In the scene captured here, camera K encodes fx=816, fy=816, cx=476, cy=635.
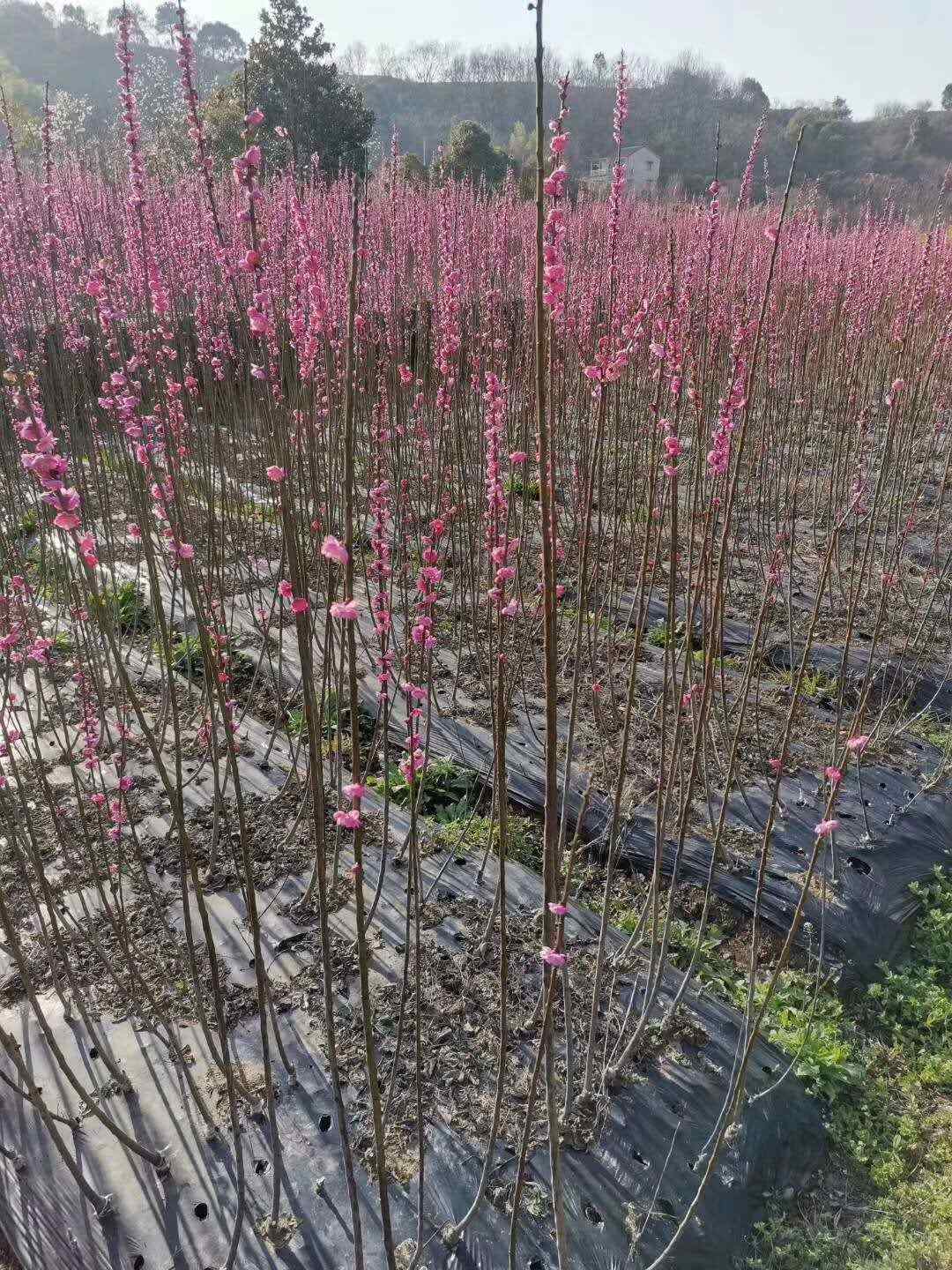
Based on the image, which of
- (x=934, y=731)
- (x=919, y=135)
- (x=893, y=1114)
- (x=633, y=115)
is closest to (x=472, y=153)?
(x=934, y=731)

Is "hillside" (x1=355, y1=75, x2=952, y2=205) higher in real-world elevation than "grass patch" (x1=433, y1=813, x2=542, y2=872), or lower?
higher

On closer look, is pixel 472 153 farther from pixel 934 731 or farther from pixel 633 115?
pixel 633 115

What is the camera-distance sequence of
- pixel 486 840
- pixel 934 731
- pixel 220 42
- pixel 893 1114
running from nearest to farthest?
pixel 893 1114, pixel 486 840, pixel 934 731, pixel 220 42

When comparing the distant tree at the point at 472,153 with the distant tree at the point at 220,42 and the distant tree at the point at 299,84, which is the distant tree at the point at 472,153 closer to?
the distant tree at the point at 299,84

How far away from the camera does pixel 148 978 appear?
6.52 feet

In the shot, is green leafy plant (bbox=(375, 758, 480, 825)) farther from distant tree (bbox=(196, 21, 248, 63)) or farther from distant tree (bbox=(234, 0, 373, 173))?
distant tree (bbox=(196, 21, 248, 63))

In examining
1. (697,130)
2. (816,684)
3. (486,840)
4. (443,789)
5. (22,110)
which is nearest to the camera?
(486,840)

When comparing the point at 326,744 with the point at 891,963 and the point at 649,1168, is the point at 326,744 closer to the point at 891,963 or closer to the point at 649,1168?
the point at 649,1168

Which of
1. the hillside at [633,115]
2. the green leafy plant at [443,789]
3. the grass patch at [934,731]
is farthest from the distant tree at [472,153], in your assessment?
the green leafy plant at [443,789]

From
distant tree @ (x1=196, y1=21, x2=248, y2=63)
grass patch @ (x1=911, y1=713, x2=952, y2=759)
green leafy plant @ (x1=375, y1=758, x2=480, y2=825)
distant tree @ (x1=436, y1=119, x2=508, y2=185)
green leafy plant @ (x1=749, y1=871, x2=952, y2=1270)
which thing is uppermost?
distant tree @ (x1=196, y1=21, x2=248, y2=63)

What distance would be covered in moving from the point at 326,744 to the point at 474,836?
0.56 metres

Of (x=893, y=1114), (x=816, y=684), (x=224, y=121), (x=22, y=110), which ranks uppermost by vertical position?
(x=22, y=110)

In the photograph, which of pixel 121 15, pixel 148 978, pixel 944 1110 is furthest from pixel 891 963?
pixel 121 15

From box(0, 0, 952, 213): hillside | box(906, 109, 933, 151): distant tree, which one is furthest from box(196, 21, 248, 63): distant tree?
box(906, 109, 933, 151): distant tree
